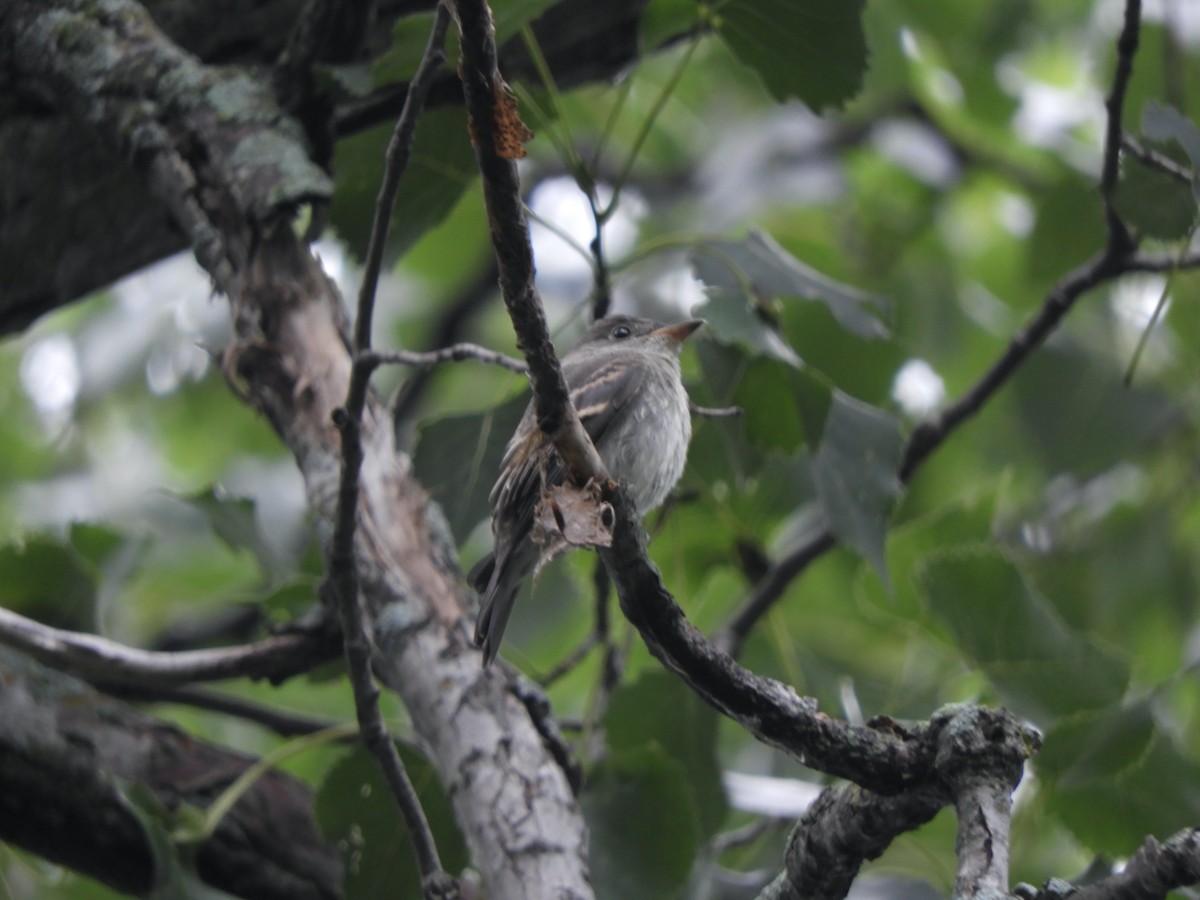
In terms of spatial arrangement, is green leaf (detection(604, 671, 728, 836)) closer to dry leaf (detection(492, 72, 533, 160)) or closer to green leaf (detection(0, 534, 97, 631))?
green leaf (detection(0, 534, 97, 631))

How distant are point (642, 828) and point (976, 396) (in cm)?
175

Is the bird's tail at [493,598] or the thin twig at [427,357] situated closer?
the thin twig at [427,357]

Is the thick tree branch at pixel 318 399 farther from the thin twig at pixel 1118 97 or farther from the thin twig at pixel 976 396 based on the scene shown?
the thin twig at pixel 1118 97

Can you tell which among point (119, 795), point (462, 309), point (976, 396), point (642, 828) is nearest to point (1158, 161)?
point (976, 396)

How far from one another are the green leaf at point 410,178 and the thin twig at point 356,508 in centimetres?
74

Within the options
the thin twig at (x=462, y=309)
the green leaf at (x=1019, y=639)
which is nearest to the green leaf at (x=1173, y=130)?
the green leaf at (x=1019, y=639)

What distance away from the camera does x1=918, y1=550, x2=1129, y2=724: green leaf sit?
11.3ft

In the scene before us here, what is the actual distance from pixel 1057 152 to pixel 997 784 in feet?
14.6

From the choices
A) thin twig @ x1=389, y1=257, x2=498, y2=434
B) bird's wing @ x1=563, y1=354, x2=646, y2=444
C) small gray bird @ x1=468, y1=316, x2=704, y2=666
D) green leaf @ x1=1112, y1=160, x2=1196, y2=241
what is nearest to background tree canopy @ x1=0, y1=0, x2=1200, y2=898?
green leaf @ x1=1112, y1=160, x2=1196, y2=241

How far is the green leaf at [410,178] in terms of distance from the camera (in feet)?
11.0

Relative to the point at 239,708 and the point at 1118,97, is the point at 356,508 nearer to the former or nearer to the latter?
the point at 239,708

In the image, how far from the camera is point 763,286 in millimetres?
3436

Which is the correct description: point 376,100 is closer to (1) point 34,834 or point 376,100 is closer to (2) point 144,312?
(1) point 34,834

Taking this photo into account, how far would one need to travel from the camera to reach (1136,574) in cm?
521
